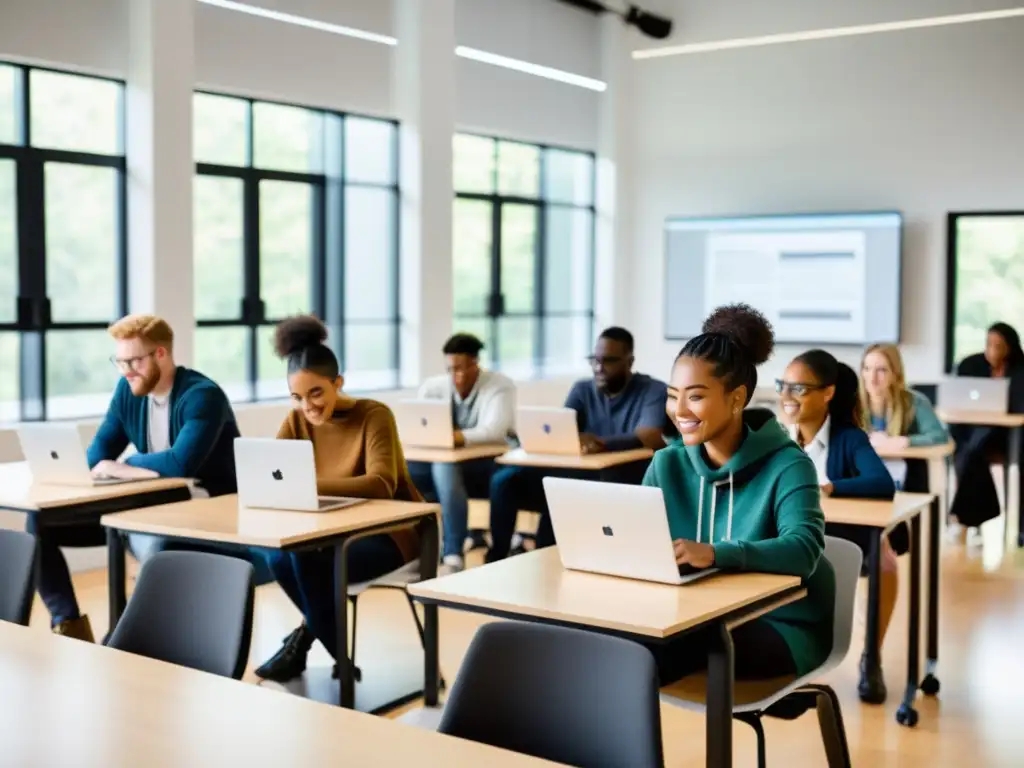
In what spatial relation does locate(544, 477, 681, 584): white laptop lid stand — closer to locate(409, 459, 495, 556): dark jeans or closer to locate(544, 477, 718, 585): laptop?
locate(544, 477, 718, 585): laptop

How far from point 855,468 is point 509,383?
8.19 feet

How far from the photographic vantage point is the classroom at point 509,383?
255 cm

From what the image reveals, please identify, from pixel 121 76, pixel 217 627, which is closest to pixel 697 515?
pixel 217 627

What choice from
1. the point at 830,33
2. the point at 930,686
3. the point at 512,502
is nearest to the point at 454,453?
the point at 512,502

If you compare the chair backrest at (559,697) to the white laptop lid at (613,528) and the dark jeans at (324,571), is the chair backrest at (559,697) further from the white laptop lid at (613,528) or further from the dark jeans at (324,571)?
the dark jeans at (324,571)

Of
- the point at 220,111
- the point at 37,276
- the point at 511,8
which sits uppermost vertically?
the point at 511,8

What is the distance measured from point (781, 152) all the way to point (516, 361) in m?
2.80

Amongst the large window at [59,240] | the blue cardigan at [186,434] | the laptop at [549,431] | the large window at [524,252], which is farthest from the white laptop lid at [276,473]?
the large window at [524,252]

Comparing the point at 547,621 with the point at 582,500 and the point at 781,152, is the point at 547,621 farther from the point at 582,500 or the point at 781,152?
the point at 781,152

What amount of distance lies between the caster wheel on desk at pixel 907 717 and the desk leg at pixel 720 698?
5.36 ft

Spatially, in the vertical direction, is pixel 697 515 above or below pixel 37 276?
below

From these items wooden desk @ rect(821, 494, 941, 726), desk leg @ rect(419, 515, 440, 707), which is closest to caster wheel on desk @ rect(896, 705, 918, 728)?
wooden desk @ rect(821, 494, 941, 726)

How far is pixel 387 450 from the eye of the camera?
4.13 m

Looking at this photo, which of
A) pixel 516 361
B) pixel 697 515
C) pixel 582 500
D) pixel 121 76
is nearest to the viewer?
pixel 582 500
